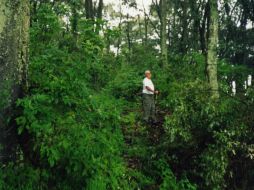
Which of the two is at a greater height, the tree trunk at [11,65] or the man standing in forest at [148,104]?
the tree trunk at [11,65]

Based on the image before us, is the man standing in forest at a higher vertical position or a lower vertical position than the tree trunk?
lower

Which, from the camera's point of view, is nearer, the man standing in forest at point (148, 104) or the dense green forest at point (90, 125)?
the dense green forest at point (90, 125)

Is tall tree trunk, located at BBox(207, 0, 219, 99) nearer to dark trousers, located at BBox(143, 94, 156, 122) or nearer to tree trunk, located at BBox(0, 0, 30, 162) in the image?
dark trousers, located at BBox(143, 94, 156, 122)

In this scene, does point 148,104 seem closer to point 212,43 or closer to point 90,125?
point 212,43

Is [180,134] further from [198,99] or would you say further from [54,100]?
[54,100]

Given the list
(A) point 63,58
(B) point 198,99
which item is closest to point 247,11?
(B) point 198,99

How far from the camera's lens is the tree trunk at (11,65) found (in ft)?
19.0

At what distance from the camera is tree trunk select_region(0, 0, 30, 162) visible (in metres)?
5.78

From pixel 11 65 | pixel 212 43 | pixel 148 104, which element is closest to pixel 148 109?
pixel 148 104

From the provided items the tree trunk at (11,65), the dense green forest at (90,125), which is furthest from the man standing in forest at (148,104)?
the tree trunk at (11,65)

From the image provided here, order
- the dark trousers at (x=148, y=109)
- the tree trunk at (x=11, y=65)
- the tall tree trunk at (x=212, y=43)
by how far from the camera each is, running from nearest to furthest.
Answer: the tree trunk at (x=11, y=65) < the tall tree trunk at (x=212, y=43) < the dark trousers at (x=148, y=109)

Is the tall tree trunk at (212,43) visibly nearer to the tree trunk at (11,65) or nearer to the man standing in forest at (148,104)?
the man standing in forest at (148,104)

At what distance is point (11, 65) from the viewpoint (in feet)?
19.2

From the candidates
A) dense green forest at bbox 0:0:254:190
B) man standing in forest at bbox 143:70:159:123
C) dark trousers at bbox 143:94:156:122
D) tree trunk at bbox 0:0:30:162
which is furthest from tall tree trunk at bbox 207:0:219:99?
tree trunk at bbox 0:0:30:162
